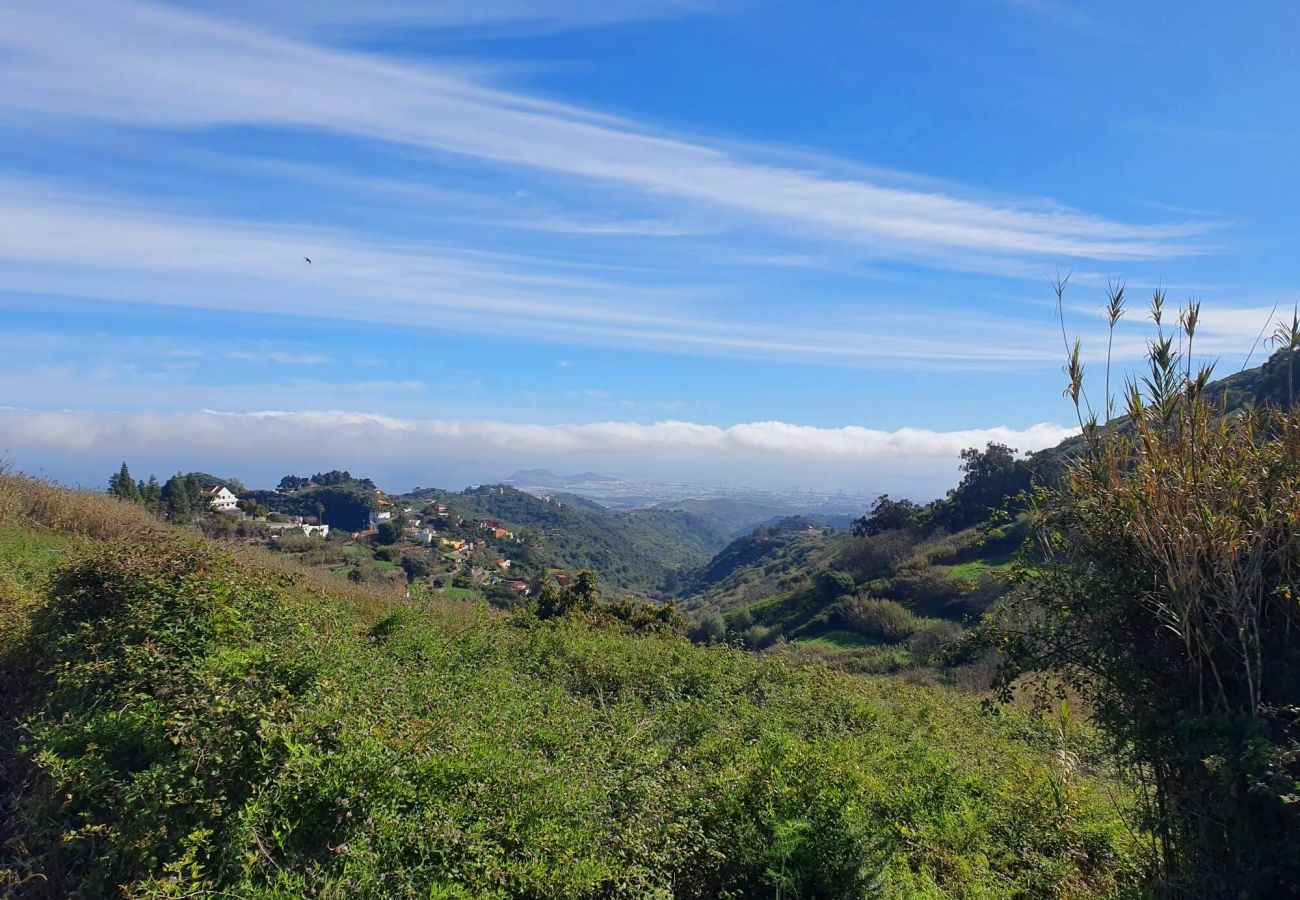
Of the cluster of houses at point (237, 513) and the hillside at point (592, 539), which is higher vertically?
the cluster of houses at point (237, 513)

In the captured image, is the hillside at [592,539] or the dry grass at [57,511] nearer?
the dry grass at [57,511]

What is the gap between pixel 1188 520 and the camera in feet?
12.3

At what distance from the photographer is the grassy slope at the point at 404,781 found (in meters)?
3.66

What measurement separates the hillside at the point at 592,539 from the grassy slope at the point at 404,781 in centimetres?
4601

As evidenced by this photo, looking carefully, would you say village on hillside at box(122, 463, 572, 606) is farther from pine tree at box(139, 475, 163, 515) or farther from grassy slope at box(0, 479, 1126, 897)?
grassy slope at box(0, 479, 1126, 897)

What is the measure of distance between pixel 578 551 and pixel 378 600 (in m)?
69.4

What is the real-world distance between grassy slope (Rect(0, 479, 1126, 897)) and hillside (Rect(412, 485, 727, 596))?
46.0 metres

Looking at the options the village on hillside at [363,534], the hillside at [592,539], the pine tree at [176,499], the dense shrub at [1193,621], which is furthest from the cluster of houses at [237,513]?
the dense shrub at [1193,621]

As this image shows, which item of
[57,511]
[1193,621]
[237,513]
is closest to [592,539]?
[237,513]

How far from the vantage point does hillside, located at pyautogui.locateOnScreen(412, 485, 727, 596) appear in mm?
76125

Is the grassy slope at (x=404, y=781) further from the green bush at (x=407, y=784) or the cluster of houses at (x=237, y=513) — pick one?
the cluster of houses at (x=237, y=513)

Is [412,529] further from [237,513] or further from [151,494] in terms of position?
[151,494]

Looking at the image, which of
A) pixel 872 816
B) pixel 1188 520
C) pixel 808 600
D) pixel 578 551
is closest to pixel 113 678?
pixel 872 816

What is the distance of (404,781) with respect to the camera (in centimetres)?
388
